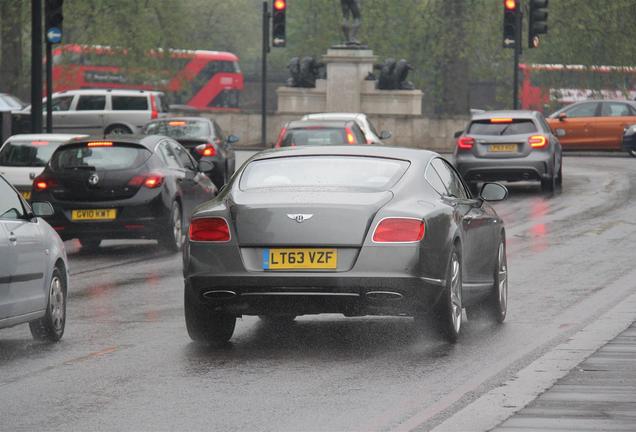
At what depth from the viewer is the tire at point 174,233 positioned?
19.7 meters

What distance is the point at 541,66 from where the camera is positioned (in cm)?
6312

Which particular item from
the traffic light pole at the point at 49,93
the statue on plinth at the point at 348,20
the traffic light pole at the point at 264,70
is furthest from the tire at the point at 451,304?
the statue on plinth at the point at 348,20

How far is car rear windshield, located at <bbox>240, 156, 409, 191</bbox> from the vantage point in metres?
11.1

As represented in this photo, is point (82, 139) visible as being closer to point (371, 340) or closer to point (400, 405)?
point (371, 340)

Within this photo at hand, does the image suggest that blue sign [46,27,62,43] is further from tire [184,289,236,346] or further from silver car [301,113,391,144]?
tire [184,289,236,346]

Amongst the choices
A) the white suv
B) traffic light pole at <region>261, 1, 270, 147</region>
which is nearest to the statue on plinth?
traffic light pole at <region>261, 1, 270, 147</region>

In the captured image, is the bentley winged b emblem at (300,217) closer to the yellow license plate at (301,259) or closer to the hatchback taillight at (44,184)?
the yellow license plate at (301,259)

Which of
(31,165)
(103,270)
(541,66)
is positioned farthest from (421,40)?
(103,270)

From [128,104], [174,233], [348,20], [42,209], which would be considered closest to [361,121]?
[174,233]

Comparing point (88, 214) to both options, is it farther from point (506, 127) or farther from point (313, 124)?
point (506, 127)

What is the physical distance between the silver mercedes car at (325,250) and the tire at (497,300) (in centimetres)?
118

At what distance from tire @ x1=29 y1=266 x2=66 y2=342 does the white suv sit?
34.4 m

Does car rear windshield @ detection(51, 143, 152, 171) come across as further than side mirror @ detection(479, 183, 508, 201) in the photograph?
Yes

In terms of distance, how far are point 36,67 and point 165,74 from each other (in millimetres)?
33787
